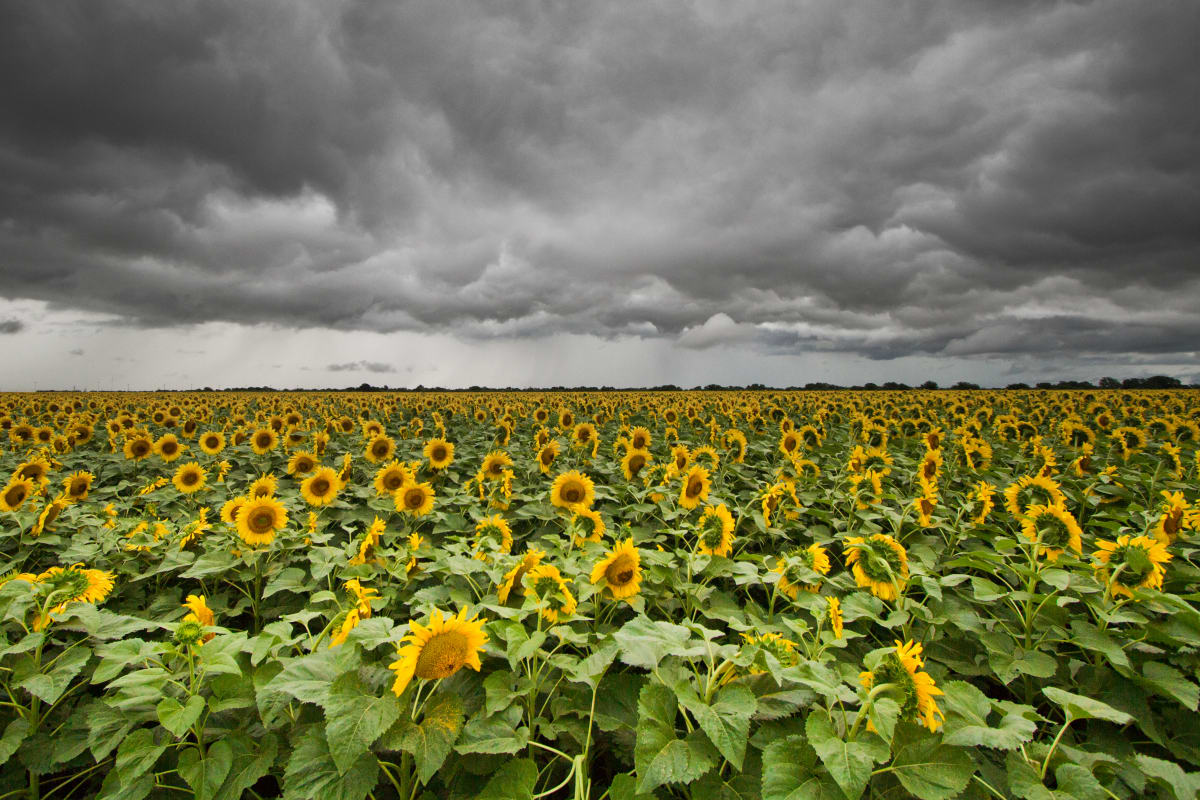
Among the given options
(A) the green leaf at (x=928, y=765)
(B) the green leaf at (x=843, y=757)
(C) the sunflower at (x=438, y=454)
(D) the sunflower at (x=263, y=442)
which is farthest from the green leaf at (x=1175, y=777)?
(D) the sunflower at (x=263, y=442)

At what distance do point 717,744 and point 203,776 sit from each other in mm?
1892

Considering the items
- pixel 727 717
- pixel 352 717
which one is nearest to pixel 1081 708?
pixel 727 717

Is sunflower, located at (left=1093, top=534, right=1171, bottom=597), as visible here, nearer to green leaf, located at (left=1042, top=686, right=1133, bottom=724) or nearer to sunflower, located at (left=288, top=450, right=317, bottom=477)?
green leaf, located at (left=1042, top=686, right=1133, bottom=724)

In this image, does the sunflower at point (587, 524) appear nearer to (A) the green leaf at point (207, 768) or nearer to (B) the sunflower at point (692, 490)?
(B) the sunflower at point (692, 490)

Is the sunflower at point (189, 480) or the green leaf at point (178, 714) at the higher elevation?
the sunflower at point (189, 480)

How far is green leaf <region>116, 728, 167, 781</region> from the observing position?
6.61 feet

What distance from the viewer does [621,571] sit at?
303 centimetres

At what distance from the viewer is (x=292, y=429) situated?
11.2 metres

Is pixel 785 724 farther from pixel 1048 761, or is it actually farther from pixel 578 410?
pixel 578 410

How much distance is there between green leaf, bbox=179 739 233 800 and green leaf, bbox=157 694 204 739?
0.17 meters

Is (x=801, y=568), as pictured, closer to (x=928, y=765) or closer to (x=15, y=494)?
(x=928, y=765)

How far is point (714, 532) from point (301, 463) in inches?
265

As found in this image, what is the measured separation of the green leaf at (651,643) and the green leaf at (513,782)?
494mm

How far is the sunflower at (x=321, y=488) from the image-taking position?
580cm
